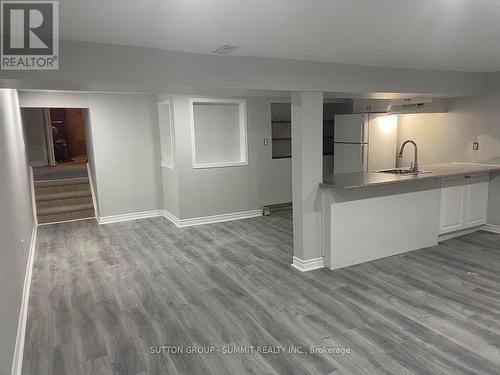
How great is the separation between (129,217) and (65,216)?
48.2 inches

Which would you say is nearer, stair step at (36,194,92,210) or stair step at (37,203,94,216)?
stair step at (37,203,94,216)

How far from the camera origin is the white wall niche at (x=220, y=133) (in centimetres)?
633

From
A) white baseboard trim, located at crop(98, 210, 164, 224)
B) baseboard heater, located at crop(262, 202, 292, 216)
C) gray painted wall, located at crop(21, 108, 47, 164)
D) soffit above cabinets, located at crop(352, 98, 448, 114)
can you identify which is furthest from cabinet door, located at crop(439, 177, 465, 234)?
gray painted wall, located at crop(21, 108, 47, 164)

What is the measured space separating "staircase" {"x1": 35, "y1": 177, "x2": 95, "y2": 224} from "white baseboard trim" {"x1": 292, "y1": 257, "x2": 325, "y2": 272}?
179 inches

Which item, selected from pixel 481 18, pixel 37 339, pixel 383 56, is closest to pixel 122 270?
pixel 37 339

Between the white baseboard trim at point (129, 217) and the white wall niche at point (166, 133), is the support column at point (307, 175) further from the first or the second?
the white baseboard trim at point (129, 217)

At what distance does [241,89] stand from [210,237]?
2.70m

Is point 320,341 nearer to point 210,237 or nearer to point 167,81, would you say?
point 167,81

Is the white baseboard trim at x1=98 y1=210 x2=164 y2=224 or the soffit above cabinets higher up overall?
the soffit above cabinets

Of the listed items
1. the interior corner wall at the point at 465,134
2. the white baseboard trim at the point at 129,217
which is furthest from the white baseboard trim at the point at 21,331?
the interior corner wall at the point at 465,134

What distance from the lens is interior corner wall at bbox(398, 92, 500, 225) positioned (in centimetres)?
518

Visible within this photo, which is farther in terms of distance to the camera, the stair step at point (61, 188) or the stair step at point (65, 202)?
the stair step at point (61, 188)

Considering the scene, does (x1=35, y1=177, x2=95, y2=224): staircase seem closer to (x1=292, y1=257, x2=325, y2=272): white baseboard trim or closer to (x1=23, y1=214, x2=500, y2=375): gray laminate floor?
(x1=23, y1=214, x2=500, y2=375): gray laminate floor

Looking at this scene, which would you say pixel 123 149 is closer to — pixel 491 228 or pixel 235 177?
pixel 235 177
